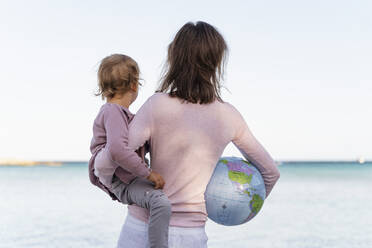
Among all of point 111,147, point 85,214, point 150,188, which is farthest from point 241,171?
point 85,214

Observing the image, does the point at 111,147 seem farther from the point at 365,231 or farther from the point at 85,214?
the point at 85,214

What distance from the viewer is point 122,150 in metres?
2.15

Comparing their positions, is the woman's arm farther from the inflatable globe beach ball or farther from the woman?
the inflatable globe beach ball

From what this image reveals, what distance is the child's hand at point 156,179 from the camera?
219cm

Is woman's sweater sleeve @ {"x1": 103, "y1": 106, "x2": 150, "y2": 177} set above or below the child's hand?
above

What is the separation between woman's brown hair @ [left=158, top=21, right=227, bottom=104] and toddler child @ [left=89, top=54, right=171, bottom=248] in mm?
257

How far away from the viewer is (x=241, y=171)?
2.39 meters

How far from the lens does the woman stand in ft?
7.19

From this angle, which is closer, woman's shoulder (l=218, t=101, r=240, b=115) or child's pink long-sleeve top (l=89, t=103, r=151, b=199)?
child's pink long-sleeve top (l=89, t=103, r=151, b=199)

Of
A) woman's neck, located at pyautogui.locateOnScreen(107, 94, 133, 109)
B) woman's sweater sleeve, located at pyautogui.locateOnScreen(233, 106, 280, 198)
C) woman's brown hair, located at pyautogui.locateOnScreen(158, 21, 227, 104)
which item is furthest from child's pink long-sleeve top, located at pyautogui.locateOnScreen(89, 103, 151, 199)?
woman's sweater sleeve, located at pyautogui.locateOnScreen(233, 106, 280, 198)

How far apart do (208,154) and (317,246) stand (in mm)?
6863

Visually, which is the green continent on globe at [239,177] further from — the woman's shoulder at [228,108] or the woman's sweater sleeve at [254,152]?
the woman's shoulder at [228,108]

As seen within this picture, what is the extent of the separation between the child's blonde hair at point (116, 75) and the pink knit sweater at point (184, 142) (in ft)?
1.24

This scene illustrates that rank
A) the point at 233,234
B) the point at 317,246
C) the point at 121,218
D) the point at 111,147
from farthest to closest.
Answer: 1. the point at 121,218
2. the point at 233,234
3. the point at 317,246
4. the point at 111,147
